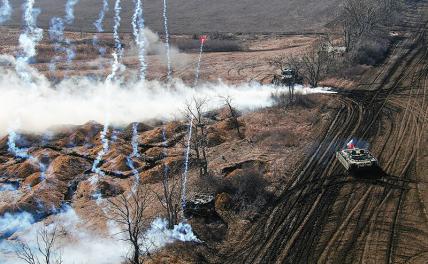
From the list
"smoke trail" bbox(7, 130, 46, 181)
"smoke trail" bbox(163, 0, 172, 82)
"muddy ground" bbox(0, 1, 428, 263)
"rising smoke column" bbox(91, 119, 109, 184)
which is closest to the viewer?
"muddy ground" bbox(0, 1, 428, 263)

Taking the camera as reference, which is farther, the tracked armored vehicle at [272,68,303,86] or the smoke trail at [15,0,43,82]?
the smoke trail at [15,0,43,82]

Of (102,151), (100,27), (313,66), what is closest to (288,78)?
(313,66)

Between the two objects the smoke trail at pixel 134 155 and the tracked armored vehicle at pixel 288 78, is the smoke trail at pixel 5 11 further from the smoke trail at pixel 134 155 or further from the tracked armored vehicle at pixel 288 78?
the tracked armored vehicle at pixel 288 78

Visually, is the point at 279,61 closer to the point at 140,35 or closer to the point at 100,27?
the point at 140,35

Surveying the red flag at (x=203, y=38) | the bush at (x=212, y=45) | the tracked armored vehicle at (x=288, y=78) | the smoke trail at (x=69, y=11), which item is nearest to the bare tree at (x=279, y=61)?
the tracked armored vehicle at (x=288, y=78)

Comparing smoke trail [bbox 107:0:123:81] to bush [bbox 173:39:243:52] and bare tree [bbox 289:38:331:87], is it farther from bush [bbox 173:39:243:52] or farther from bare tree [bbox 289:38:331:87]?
bare tree [bbox 289:38:331:87]

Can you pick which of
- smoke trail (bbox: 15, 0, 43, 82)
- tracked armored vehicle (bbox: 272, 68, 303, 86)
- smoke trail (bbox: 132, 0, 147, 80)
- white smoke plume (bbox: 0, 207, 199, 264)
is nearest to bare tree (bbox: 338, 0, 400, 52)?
tracked armored vehicle (bbox: 272, 68, 303, 86)
